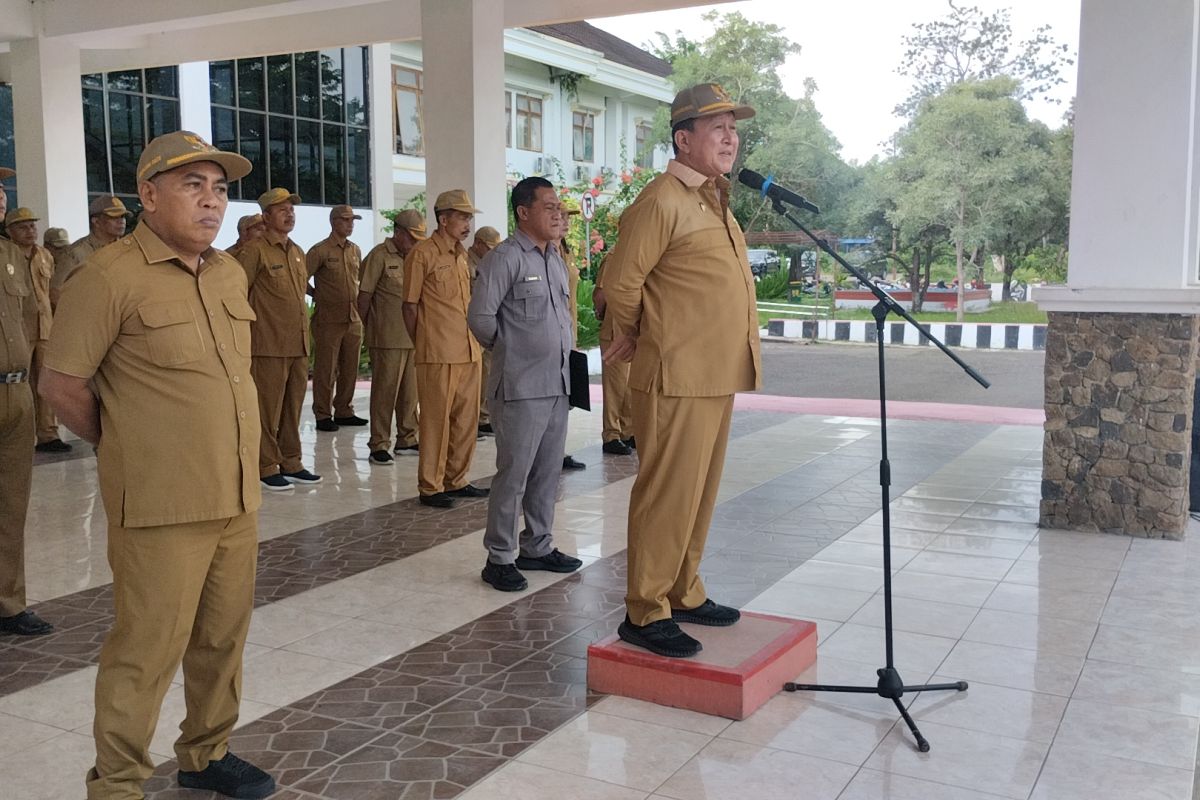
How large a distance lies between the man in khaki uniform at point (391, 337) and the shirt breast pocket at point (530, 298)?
139 inches

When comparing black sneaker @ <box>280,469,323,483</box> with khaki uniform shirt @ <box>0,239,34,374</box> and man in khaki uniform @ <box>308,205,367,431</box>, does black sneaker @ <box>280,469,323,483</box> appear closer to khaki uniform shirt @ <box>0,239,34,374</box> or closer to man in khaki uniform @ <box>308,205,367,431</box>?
man in khaki uniform @ <box>308,205,367,431</box>

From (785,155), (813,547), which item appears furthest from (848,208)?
(813,547)

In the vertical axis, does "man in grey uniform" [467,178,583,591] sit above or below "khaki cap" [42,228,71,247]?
below

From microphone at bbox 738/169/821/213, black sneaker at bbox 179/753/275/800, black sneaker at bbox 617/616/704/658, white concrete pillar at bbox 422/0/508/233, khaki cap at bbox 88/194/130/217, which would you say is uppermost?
white concrete pillar at bbox 422/0/508/233

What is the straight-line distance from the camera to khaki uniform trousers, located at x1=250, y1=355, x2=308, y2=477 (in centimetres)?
725

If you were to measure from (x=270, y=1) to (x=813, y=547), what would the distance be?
6751mm

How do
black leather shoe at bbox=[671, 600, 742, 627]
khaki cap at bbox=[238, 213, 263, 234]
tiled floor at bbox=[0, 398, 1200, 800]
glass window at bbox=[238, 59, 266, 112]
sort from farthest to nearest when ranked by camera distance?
glass window at bbox=[238, 59, 266, 112]
khaki cap at bbox=[238, 213, 263, 234]
black leather shoe at bbox=[671, 600, 742, 627]
tiled floor at bbox=[0, 398, 1200, 800]

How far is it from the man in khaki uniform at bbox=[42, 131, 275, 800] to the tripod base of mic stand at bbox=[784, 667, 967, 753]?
79.4 inches

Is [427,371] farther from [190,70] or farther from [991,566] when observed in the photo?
[190,70]

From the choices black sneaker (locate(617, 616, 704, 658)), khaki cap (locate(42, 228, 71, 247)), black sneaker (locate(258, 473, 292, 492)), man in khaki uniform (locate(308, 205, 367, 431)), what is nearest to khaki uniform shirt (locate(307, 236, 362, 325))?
man in khaki uniform (locate(308, 205, 367, 431))

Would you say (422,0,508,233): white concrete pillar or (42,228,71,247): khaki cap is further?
(42,228,71,247): khaki cap

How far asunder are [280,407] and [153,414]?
4.79 m

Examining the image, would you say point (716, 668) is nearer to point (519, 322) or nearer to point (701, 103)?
point (701, 103)

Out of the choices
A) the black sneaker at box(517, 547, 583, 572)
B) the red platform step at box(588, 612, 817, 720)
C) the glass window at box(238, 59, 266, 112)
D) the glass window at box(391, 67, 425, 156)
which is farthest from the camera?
the glass window at box(391, 67, 425, 156)
